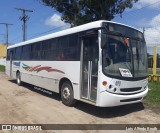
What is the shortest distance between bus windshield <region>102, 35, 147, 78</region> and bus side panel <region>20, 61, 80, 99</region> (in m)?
1.54

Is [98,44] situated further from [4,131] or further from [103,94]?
[4,131]

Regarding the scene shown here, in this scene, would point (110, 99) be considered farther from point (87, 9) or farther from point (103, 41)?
point (87, 9)

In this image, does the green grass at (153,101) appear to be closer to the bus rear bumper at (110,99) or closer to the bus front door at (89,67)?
the bus rear bumper at (110,99)

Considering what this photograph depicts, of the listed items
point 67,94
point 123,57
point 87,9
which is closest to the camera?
point 123,57

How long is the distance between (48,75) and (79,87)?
3270 millimetres

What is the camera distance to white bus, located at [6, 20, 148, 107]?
8.80 meters

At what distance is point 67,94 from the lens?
10.7m

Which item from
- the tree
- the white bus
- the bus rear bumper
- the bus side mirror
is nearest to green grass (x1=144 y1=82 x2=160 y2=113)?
the white bus

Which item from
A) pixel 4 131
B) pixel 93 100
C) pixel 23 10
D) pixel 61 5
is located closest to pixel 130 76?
pixel 93 100

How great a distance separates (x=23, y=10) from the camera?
1705 inches

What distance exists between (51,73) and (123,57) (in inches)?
167

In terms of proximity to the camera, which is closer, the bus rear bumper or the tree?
the bus rear bumper

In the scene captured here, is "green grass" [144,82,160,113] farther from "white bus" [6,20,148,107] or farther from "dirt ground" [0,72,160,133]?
→ "white bus" [6,20,148,107]

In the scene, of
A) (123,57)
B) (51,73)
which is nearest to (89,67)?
(123,57)
